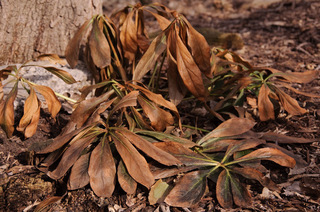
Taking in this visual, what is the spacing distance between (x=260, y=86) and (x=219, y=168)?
2.26 feet

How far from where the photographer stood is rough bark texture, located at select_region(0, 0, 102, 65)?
2.16 meters

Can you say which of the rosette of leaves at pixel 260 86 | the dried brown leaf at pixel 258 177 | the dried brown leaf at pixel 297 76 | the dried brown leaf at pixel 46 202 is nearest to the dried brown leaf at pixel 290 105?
the rosette of leaves at pixel 260 86

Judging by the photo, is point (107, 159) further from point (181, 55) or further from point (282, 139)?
point (282, 139)

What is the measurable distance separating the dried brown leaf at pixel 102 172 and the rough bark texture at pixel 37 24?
1191mm

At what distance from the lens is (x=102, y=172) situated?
1392mm

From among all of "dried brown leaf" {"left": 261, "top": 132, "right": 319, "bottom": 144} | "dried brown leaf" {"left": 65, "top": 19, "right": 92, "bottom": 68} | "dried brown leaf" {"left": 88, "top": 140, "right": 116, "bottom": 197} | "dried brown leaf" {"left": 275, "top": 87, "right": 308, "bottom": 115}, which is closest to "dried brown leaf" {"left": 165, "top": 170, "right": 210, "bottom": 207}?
"dried brown leaf" {"left": 88, "top": 140, "right": 116, "bottom": 197}

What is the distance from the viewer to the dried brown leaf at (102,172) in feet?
4.51

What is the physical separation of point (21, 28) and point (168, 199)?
157 cm

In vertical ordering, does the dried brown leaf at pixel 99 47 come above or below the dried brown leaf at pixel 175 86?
above

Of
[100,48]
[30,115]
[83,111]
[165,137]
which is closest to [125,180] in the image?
[165,137]

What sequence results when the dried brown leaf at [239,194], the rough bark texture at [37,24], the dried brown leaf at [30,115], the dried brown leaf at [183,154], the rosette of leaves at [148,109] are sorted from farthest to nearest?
1. the rough bark texture at [37,24]
2. the dried brown leaf at [30,115]
3. the rosette of leaves at [148,109]
4. the dried brown leaf at [183,154]
5. the dried brown leaf at [239,194]

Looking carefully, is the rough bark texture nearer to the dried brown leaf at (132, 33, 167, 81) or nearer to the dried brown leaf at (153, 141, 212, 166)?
the dried brown leaf at (132, 33, 167, 81)

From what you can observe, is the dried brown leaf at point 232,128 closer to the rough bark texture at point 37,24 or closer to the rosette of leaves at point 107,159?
the rosette of leaves at point 107,159

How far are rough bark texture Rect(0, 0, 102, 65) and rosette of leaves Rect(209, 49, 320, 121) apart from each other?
1023 mm
